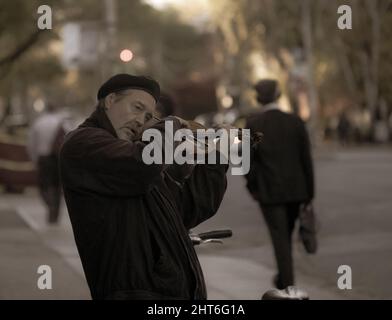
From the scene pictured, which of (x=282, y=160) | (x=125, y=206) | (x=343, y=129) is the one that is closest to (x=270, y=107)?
(x=282, y=160)

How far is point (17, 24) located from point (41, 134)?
8226 millimetres

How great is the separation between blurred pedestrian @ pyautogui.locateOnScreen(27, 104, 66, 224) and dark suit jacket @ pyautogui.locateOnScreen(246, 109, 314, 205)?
737 cm

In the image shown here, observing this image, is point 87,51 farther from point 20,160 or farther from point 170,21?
point 170,21

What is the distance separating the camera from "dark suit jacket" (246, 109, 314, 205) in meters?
7.88

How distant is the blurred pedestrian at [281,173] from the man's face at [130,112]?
4.27 meters

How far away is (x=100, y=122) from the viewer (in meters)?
3.66

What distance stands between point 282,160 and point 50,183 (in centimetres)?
762

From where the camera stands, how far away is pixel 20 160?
22.4m

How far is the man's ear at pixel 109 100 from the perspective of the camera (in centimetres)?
366

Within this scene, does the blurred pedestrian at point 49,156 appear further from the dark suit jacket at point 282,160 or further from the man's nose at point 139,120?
the man's nose at point 139,120

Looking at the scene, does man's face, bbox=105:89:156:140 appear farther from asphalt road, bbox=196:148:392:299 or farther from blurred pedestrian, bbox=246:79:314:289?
asphalt road, bbox=196:148:392:299

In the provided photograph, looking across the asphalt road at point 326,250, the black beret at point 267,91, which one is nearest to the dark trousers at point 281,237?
the asphalt road at point 326,250

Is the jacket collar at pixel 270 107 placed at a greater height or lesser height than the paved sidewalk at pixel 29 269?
greater

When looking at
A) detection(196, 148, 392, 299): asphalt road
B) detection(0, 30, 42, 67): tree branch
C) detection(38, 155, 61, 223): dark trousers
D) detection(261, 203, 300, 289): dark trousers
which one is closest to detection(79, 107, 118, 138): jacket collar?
detection(261, 203, 300, 289): dark trousers
